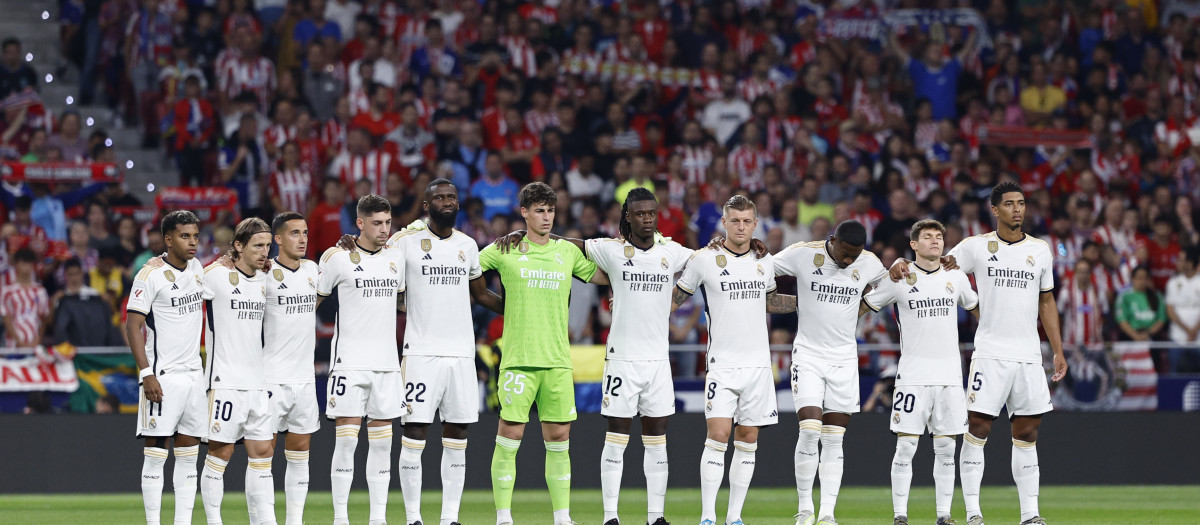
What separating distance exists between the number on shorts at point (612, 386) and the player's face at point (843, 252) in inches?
84.4

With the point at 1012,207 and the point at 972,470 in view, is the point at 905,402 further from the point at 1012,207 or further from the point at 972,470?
the point at 1012,207

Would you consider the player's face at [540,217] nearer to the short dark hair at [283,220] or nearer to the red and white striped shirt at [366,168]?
the short dark hair at [283,220]

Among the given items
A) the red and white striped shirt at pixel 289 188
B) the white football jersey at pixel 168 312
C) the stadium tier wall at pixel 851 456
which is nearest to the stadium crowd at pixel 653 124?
the red and white striped shirt at pixel 289 188

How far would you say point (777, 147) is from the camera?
23.5 m

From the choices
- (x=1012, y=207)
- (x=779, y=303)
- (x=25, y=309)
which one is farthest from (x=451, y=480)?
(x=25, y=309)

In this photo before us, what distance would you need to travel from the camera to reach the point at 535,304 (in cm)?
1212

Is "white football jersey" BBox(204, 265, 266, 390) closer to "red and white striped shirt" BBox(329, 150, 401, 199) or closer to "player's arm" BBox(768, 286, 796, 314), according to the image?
"player's arm" BBox(768, 286, 796, 314)

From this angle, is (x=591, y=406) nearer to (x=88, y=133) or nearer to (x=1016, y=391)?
(x=1016, y=391)

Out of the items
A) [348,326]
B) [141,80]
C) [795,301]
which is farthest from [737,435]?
[141,80]

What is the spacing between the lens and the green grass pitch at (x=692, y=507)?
14547 mm

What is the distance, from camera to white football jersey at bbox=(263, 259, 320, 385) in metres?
12.1

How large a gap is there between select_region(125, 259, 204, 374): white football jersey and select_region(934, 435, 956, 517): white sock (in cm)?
624

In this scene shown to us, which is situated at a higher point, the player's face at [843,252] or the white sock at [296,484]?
the player's face at [843,252]

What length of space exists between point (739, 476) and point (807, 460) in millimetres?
652
